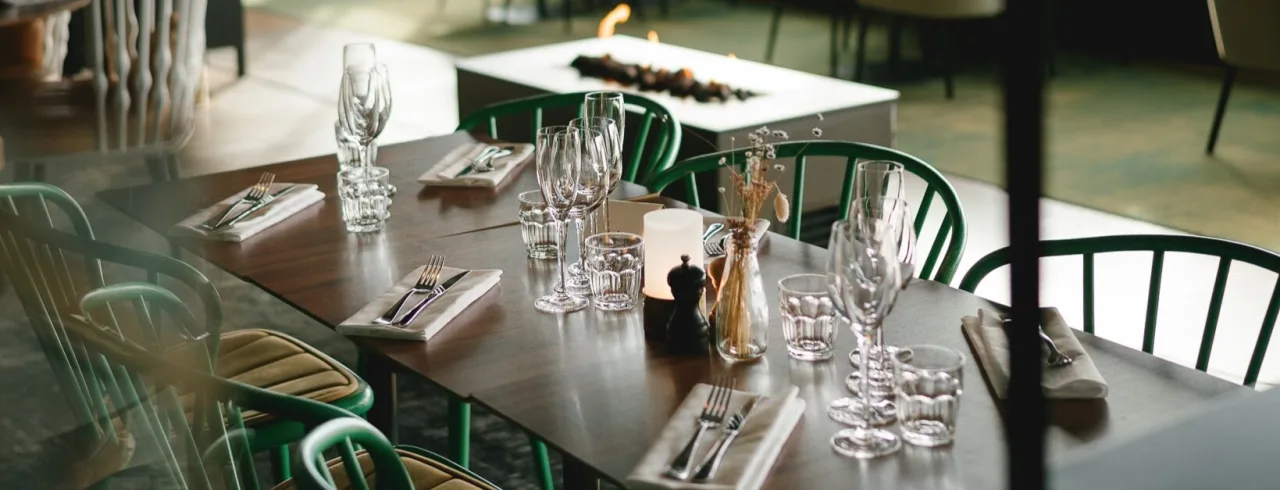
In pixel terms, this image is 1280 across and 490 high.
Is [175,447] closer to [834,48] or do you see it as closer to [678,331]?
[678,331]

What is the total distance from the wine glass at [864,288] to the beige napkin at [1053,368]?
14cm

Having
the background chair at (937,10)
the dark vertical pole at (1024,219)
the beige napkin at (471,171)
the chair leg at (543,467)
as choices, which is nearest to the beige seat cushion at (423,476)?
the chair leg at (543,467)

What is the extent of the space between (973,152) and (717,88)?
1.75 meters

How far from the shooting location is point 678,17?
30.6 feet

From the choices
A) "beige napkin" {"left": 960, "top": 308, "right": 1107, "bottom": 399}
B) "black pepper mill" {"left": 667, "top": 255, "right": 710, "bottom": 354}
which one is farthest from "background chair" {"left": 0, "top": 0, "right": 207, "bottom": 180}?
"beige napkin" {"left": 960, "top": 308, "right": 1107, "bottom": 399}

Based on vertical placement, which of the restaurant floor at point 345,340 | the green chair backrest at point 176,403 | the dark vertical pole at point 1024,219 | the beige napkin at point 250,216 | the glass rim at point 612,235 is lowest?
the restaurant floor at point 345,340

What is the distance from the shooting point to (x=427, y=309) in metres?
1.81

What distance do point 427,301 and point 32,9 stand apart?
2444 millimetres

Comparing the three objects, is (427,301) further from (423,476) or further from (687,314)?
(687,314)

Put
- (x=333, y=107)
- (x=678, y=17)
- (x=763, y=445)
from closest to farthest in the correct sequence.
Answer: (x=763, y=445) → (x=333, y=107) → (x=678, y=17)

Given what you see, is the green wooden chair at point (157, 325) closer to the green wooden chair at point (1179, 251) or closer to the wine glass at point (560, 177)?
the wine glass at point (560, 177)

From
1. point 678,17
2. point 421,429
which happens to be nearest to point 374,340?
point 421,429

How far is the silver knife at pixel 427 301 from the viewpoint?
69.7 inches

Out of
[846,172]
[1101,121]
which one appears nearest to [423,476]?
[846,172]
